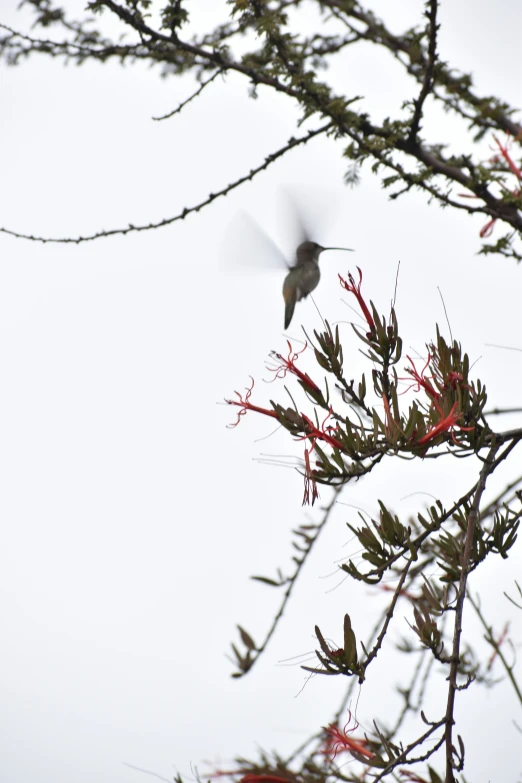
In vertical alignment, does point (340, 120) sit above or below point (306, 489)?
above

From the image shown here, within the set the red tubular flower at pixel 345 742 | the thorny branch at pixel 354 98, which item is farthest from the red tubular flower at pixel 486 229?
the red tubular flower at pixel 345 742

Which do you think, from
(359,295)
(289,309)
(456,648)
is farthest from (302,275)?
(456,648)

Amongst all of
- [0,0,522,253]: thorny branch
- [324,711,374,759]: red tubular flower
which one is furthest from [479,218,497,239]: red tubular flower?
[324,711,374,759]: red tubular flower

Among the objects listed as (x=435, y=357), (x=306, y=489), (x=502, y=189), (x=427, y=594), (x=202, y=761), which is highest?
(x=502, y=189)

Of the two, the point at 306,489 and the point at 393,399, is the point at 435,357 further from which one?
the point at 306,489

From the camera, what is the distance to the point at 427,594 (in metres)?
1.27

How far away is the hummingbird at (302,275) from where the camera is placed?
2756mm

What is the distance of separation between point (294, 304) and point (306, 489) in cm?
157

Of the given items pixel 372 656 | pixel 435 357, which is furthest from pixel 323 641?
pixel 435 357

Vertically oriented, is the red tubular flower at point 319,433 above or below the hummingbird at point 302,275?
below

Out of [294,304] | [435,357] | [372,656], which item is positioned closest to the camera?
[372,656]

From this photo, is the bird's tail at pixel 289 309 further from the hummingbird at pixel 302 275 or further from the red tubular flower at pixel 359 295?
the red tubular flower at pixel 359 295

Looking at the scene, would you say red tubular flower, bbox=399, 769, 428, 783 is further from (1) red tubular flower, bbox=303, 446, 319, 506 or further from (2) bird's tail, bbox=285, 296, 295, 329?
(2) bird's tail, bbox=285, 296, 295, 329

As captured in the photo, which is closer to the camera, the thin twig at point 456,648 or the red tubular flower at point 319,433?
the thin twig at point 456,648
